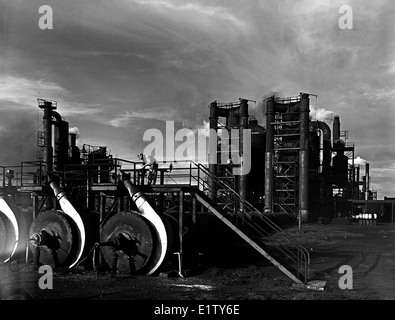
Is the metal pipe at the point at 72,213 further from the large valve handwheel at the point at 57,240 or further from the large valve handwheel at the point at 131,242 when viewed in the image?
the large valve handwheel at the point at 131,242

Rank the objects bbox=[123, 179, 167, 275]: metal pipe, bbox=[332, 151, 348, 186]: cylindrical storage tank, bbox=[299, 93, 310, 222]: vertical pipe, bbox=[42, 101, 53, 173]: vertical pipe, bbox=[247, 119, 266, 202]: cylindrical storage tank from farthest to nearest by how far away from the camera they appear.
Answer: bbox=[332, 151, 348, 186]: cylindrical storage tank → bbox=[247, 119, 266, 202]: cylindrical storage tank → bbox=[299, 93, 310, 222]: vertical pipe → bbox=[42, 101, 53, 173]: vertical pipe → bbox=[123, 179, 167, 275]: metal pipe

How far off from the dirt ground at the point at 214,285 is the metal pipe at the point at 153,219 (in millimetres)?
768

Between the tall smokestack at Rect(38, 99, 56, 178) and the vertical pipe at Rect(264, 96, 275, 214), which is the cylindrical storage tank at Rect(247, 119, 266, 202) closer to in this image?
the vertical pipe at Rect(264, 96, 275, 214)

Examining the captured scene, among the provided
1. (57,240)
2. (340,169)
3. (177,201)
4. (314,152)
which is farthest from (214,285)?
(340,169)

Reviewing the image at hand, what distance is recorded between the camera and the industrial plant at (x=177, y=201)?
53.0ft

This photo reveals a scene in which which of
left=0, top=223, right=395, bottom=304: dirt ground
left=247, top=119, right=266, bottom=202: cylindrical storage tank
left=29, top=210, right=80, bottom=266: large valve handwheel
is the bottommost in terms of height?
left=0, top=223, right=395, bottom=304: dirt ground

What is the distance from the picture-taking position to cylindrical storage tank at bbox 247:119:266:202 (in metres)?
51.3

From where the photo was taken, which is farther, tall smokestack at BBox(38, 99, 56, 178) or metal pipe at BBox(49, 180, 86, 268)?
tall smokestack at BBox(38, 99, 56, 178)

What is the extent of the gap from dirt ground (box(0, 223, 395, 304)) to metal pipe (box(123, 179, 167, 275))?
2.52ft

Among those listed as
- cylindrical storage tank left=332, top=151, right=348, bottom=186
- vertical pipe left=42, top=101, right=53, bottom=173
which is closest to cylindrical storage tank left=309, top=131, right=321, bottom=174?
cylindrical storage tank left=332, top=151, right=348, bottom=186
